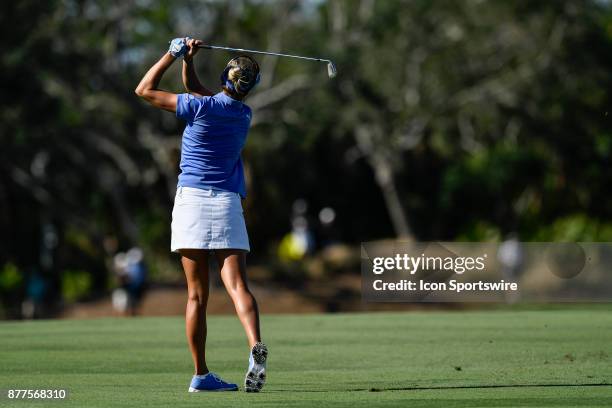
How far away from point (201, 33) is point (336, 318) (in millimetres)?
29526

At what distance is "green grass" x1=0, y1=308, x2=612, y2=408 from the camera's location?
8.67 m

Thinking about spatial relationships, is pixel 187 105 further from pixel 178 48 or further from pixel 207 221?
pixel 207 221

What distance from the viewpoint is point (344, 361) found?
11648mm

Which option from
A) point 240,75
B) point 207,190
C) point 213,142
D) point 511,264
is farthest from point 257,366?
point 511,264

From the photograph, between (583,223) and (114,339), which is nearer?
(114,339)

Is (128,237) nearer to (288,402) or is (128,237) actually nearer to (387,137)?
(387,137)

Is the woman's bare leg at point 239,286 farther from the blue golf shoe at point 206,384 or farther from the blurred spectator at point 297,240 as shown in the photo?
the blurred spectator at point 297,240

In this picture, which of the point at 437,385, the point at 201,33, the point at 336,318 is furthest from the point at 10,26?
the point at 437,385

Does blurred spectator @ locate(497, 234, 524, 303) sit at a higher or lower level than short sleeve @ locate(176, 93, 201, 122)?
lower

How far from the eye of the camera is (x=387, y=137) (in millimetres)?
50062

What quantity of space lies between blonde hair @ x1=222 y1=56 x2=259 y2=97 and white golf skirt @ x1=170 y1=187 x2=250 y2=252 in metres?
0.69

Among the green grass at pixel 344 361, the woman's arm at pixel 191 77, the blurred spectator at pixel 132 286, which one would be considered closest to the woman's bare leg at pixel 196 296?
the green grass at pixel 344 361

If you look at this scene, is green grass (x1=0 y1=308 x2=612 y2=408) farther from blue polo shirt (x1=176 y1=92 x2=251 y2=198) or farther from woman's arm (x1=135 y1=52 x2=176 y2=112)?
woman's arm (x1=135 y1=52 x2=176 y2=112)

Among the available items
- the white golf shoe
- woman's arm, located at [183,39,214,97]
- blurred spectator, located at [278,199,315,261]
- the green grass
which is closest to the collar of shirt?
woman's arm, located at [183,39,214,97]
